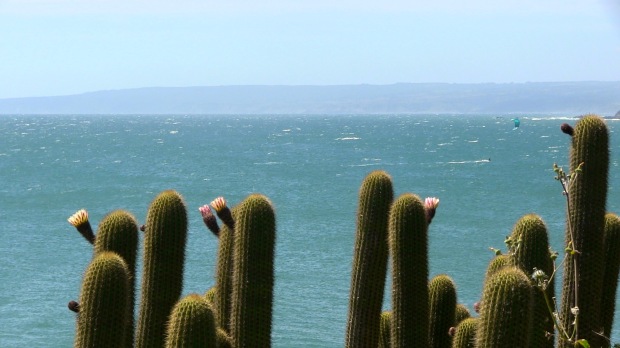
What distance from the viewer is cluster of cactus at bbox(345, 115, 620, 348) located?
32.6 feet

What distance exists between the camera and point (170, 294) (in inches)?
407

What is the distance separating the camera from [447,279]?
12.0 metres

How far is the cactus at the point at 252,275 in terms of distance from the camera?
10281mm

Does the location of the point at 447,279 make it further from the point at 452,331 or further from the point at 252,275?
the point at 252,275

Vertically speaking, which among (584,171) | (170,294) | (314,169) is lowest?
(314,169)

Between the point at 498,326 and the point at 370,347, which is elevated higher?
the point at 498,326

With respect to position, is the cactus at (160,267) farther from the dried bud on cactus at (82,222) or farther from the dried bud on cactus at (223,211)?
the dried bud on cactus at (82,222)

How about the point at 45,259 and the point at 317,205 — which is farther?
the point at 317,205

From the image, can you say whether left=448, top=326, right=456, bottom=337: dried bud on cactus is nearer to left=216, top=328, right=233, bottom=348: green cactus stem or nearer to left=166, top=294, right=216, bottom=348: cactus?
left=216, top=328, right=233, bottom=348: green cactus stem

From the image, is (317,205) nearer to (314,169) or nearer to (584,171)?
(314,169)

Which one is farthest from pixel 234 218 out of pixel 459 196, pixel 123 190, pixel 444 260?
pixel 123 190

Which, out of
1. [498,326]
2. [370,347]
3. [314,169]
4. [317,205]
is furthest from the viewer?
[314,169]

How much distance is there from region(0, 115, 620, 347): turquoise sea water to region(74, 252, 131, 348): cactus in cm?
1959

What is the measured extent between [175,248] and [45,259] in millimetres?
34978
